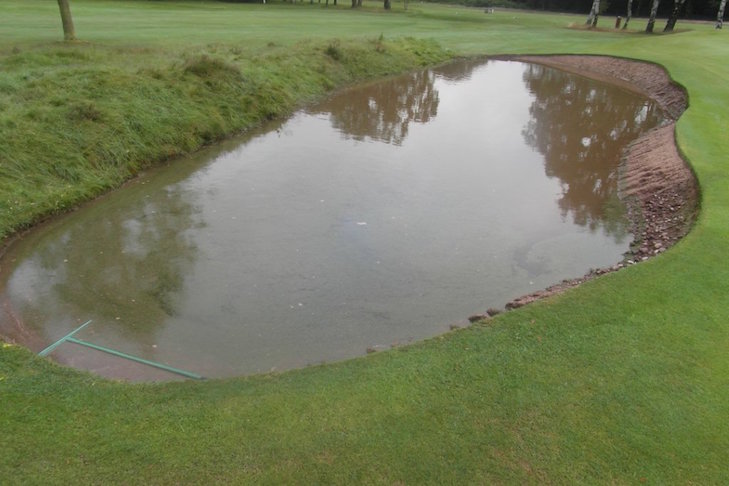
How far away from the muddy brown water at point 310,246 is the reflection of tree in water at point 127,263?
4 centimetres

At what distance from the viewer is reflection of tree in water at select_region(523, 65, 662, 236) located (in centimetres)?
1406

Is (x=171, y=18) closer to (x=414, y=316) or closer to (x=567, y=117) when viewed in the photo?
(x=567, y=117)

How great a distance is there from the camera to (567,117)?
2194cm

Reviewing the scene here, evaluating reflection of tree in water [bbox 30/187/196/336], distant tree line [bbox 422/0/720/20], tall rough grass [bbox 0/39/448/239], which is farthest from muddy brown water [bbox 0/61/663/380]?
distant tree line [bbox 422/0/720/20]

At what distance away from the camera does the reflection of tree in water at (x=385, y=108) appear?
64.3 ft

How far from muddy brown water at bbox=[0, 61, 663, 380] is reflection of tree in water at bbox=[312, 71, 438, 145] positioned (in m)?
0.36

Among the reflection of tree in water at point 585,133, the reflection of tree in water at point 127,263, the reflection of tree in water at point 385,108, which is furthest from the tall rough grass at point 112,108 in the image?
the reflection of tree in water at point 585,133

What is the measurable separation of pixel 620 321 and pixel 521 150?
10742 mm

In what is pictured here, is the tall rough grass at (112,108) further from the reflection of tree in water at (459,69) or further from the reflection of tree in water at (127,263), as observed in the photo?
the reflection of tree in water at (459,69)

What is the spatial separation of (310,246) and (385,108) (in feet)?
43.0

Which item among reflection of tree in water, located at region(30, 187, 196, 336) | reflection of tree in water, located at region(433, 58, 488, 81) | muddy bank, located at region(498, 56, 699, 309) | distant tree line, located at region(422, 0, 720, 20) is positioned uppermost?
distant tree line, located at region(422, 0, 720, 20)

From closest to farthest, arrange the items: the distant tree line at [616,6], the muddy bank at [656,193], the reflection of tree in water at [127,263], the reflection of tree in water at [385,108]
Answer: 1. the reflection of tree in water at [127,263]
2. the muddy bank at [656,193]
3. the reflection of tree in water at [385,108]
4. the distant tree line at [616,6]

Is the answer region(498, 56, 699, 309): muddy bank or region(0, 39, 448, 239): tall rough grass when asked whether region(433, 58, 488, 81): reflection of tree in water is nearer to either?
region(0, 39, 448, 239): tall rough grass

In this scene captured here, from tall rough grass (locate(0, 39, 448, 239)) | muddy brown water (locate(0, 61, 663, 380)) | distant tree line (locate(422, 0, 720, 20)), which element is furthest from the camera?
distant tree line (locate(422, 0, 720, 20))
